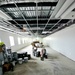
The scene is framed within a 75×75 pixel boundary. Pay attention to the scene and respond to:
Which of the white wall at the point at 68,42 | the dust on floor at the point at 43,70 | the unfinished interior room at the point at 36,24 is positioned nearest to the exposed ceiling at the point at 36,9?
the unfinished interior room at the point at 36,24

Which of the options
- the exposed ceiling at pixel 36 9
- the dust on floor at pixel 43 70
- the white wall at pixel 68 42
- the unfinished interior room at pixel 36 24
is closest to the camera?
the exposed ceiling at pixel 36 9

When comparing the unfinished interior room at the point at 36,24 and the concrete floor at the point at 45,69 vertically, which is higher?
the unfinished interior room at the point at 36,24

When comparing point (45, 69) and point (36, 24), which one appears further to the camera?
point (36, 24)

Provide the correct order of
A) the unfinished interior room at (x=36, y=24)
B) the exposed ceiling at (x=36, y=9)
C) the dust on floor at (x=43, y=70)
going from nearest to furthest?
the exposed ceiling at (x=36, y=9), the unfinished interior room at (x=36, y=24), the dust on floor at (x=43, y=70)

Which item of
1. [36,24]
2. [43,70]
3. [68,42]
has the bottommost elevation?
[43,70]

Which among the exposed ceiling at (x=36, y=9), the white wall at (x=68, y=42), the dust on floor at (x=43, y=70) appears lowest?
the dust on floor at (x=43, y=70)

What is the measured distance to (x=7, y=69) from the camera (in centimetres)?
377

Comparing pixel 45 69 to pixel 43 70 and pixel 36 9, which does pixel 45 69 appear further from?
pixel 36 9

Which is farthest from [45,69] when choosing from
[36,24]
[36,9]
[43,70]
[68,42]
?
[68,42]

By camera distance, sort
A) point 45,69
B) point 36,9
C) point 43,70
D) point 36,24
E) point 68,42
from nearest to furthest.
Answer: point 36,9, point 43,70, point 45,69, point 36,24, point 68,42

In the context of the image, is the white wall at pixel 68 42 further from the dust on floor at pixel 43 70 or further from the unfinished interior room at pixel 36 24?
the dust on floor at pixel 43 70

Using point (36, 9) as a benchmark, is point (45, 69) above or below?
below

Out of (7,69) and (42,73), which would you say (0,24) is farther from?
(42,73)

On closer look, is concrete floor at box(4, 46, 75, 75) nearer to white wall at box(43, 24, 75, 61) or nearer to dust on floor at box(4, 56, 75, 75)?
dust on floor at box(4, 56, 75, 75)
